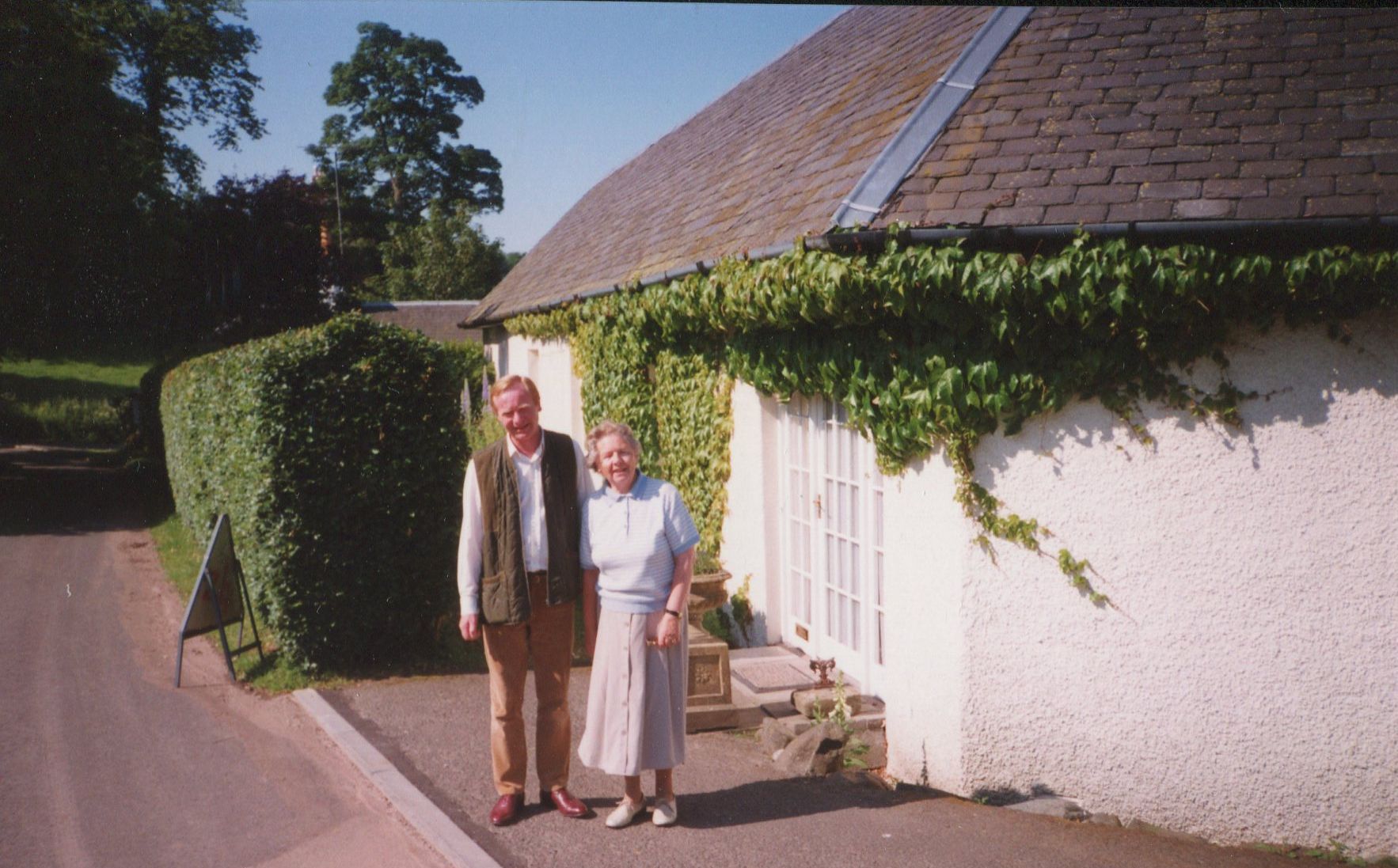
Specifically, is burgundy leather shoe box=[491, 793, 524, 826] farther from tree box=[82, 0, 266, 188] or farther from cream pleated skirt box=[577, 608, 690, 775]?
tree box=[82, 0, 266, 188]

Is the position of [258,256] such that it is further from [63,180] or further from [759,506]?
[759,506]

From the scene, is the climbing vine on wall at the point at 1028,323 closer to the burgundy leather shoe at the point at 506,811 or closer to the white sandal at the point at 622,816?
the white sandal at the point at 622,816

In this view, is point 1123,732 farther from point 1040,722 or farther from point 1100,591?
point 1100,591

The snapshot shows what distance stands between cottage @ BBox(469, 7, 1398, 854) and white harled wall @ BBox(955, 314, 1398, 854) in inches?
0.5

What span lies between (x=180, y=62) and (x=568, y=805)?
862 inches

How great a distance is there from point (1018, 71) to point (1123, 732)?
13.7ft

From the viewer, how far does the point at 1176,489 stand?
549 cm

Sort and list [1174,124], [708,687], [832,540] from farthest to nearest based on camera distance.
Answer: [832,540] < [708,687] < [1174,124]

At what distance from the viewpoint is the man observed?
5.00 meters

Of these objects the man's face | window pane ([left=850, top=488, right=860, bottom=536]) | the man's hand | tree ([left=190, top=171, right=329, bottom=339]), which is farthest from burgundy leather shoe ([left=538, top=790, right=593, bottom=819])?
tree ([left=190, top=171, right=329, bottom=339])

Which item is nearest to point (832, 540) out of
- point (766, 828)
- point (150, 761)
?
point (766, 828)

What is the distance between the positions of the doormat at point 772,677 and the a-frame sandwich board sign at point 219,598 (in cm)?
407

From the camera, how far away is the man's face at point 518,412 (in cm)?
501

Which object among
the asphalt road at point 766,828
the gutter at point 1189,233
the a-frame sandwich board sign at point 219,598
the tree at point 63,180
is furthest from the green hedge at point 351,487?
the tree at point 63,180
